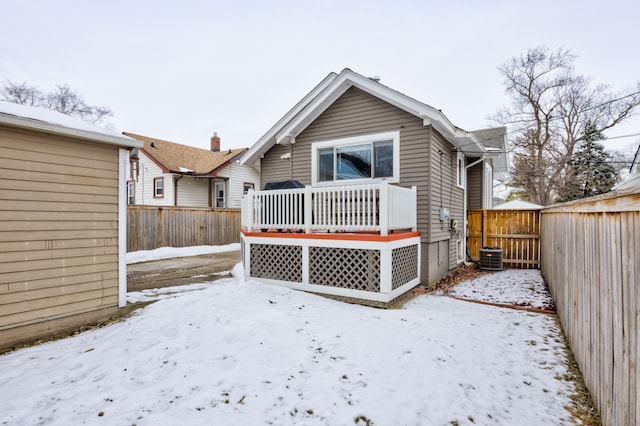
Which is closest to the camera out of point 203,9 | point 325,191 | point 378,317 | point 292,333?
Answer: point 292,333

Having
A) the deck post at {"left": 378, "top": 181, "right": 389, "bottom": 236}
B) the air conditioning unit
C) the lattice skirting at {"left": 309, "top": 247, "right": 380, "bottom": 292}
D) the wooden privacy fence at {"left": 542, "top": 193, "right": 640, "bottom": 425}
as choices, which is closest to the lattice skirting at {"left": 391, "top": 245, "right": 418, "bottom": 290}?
the lattice skirting at {"left": 309, "top": 247, "right": 380, "bottom": 292}

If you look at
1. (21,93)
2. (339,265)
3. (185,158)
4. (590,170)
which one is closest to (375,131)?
(339,265)

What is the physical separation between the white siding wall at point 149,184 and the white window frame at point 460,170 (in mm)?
14636

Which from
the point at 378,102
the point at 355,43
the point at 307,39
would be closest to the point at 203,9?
the point at 307,39

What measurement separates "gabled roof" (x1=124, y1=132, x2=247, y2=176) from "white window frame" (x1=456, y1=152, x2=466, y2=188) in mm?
10707

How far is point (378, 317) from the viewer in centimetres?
505

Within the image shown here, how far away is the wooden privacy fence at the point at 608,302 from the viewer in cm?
186

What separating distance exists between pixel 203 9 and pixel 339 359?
624 inches

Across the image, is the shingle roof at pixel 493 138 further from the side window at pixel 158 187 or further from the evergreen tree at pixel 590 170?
the side window at pixel 158 187

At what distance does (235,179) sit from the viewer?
62.1 ft

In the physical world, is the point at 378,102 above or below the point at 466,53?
below

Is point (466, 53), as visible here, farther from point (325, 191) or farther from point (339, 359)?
point (339, 359)

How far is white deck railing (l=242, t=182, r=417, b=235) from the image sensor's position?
5.82 meters

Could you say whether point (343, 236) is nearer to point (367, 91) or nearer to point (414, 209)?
point (414, 209)
